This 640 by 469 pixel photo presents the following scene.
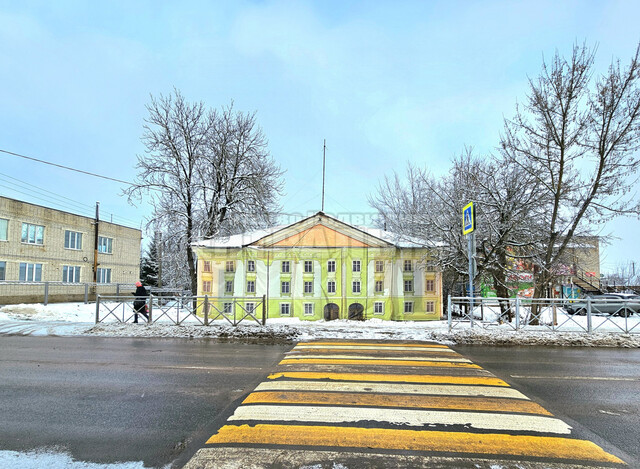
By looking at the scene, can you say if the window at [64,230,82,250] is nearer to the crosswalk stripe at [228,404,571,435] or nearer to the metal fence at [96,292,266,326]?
the metal fence at [96,292,266,326]

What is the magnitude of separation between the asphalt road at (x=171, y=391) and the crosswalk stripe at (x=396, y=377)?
377mm

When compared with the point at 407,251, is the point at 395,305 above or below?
below

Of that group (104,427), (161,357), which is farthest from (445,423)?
(161,357)

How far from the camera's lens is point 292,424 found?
4.22 metres

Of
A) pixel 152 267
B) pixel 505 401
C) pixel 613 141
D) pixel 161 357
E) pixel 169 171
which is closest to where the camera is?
pixel 505 401

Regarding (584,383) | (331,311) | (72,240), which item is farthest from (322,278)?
(72,240)

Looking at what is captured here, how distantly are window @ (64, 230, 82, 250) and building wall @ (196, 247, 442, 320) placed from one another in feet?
66.5

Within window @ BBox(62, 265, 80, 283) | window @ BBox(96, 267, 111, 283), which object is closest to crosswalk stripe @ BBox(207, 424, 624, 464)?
window @ BBox(62, 265, 80, 283)

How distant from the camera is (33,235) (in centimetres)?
2761

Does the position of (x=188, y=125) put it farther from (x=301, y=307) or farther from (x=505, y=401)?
(x=505, y=401)

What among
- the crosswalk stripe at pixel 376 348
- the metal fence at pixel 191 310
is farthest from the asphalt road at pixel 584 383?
the metal fence at pixel 191 310

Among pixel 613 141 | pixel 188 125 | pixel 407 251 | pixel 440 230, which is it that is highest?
pixel 188 125

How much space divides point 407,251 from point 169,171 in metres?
15.9

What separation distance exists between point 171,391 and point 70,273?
31.4 meters
